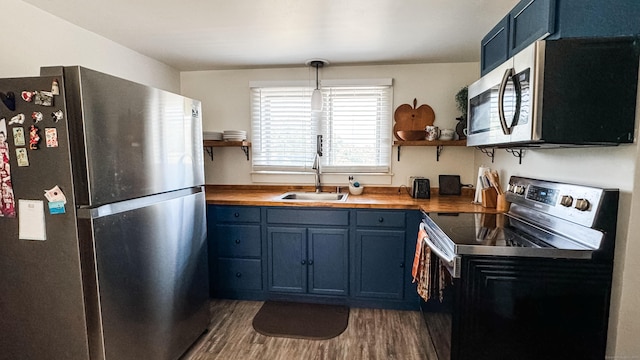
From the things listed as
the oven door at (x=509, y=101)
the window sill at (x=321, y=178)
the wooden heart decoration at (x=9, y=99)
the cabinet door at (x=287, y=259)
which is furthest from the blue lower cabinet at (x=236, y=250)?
the oven door at (x=509, y=101)

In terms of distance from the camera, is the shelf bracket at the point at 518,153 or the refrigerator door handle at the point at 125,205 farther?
the shelf bracket at the point at 518,153

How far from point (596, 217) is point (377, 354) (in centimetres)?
140

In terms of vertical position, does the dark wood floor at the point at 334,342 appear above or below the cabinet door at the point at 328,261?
below

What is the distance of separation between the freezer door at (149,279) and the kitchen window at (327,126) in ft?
3.90

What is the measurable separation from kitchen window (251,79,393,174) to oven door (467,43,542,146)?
3.96ft

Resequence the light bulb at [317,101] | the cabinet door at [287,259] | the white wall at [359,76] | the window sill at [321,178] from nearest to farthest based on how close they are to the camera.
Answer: the cabinet door at [287,259], the light bulb at [317,101], the white wall at [359,76], the window sill at [321,178]

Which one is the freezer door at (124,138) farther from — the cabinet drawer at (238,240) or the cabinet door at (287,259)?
the cabinet door at (287,259)

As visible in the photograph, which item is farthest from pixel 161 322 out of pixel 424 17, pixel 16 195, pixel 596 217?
pixel 424 17

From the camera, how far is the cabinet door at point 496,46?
5.67ft

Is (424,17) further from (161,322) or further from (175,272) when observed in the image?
(161,322)

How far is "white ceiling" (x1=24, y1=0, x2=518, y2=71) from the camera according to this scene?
5.69 ft

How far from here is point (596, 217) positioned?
131cm

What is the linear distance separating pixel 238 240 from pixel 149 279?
3.21ft

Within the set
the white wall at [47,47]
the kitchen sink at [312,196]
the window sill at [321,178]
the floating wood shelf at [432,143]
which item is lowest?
the kitchen sink at [312,196]
